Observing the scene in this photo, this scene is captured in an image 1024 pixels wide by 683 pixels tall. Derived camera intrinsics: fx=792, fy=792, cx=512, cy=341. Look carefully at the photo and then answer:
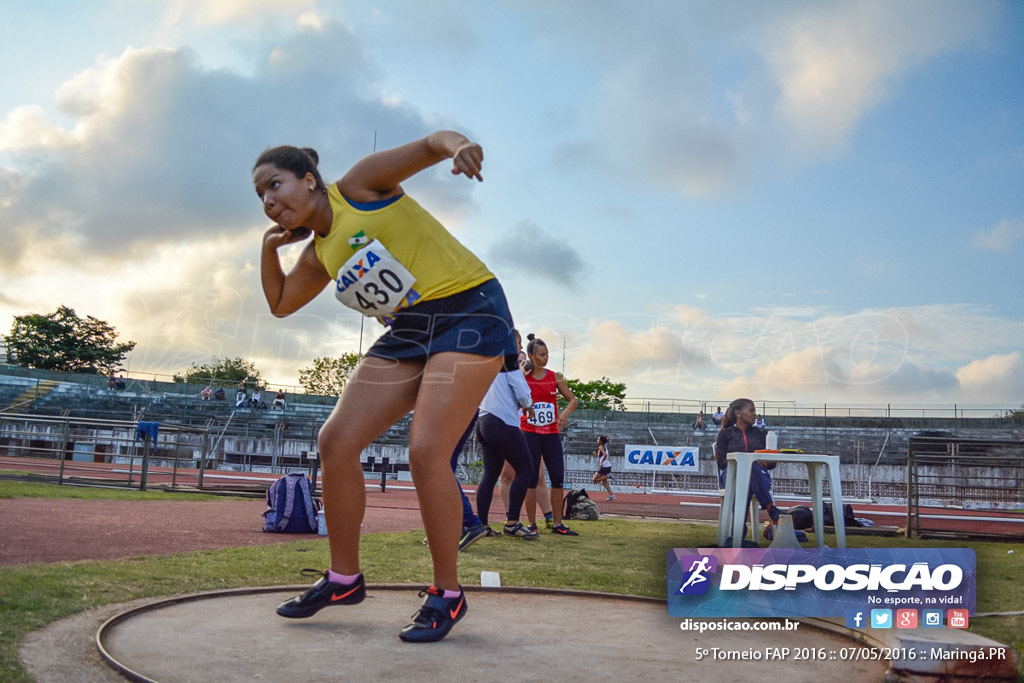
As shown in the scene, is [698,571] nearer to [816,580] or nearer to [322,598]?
[816,580]

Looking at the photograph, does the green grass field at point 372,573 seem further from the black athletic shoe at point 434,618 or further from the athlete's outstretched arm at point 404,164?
the athlete's outstretched arm at point 404,164

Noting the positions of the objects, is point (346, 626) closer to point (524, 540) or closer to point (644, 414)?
point (524, 540)

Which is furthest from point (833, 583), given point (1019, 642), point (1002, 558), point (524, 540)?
point (1002, 558)

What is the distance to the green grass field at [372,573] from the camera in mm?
3180

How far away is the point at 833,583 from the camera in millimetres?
2902

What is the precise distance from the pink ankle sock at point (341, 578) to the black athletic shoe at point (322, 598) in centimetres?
1

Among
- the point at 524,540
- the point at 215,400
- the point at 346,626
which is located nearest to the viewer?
the point at 346,626

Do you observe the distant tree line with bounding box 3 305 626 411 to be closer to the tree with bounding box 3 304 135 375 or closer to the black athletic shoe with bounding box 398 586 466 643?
the tree with bounding box 3 304 135 375

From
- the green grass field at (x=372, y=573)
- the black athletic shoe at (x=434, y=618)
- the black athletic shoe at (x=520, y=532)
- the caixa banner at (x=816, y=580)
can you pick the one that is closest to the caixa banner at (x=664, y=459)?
the green grass field at (x=372, y=573)

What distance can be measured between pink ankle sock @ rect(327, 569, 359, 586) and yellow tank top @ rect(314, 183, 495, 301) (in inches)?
46.3

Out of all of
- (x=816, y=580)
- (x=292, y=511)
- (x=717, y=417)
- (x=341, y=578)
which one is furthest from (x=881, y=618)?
(x=717, y=417)

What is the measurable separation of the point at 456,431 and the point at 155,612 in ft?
4.66

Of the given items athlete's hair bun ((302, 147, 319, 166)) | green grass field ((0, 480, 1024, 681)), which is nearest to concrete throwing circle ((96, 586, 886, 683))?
green grass field ((0, 480, 1024, 681))

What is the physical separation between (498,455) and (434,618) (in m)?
3.88
